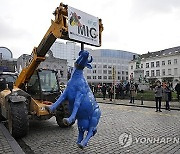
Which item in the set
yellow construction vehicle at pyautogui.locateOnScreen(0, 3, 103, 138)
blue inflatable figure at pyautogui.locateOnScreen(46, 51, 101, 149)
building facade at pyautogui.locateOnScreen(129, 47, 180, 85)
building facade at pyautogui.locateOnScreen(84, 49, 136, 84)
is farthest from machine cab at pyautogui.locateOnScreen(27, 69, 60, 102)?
building facade at pyautogui.locateOnScreen(84, 49, 136, 84)

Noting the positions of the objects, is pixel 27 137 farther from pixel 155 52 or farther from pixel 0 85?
pixel 155 52

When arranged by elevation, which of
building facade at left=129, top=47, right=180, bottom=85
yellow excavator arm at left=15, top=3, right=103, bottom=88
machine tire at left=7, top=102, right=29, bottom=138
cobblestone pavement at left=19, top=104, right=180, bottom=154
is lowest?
cobblestone pavement at left=19, top=104, right=180, bottom=154

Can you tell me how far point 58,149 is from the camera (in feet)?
21.6

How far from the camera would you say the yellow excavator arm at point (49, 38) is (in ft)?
22.8

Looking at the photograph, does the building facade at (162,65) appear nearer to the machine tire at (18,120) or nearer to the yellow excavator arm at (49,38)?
the yellow excavator arm at (49,38)

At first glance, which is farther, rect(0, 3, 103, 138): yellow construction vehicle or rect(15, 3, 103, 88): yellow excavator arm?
rect(0, 3, 103, 138): yellow construction vehicle

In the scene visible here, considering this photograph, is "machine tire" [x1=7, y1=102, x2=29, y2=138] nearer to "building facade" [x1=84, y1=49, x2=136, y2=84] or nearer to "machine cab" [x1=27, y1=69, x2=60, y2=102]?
"machine cab" [x1=27, y1=69, x2=60, y2=102]

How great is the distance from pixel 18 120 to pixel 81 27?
360 cm

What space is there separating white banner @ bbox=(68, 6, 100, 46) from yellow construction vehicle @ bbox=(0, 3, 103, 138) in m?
0.33

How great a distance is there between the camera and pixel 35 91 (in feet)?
31.6

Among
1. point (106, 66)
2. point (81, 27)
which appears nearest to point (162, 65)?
point (106, 66)

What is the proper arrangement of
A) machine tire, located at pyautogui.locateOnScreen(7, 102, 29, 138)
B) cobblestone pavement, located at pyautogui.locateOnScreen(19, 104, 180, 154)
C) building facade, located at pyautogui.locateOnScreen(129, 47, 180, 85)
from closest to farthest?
cobblestone pavement, located at pyautogui.locateOnScreen(19, 104, 180, 154) < machine tire, located at pyautogui.locateOnScreen(7, 102, 29, 138) < building facade, located at pyautogui.locateOnScreen(129, 47, 180, 85)

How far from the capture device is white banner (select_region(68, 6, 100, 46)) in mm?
6325

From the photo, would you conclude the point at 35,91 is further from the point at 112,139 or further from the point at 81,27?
the point at 81,27
